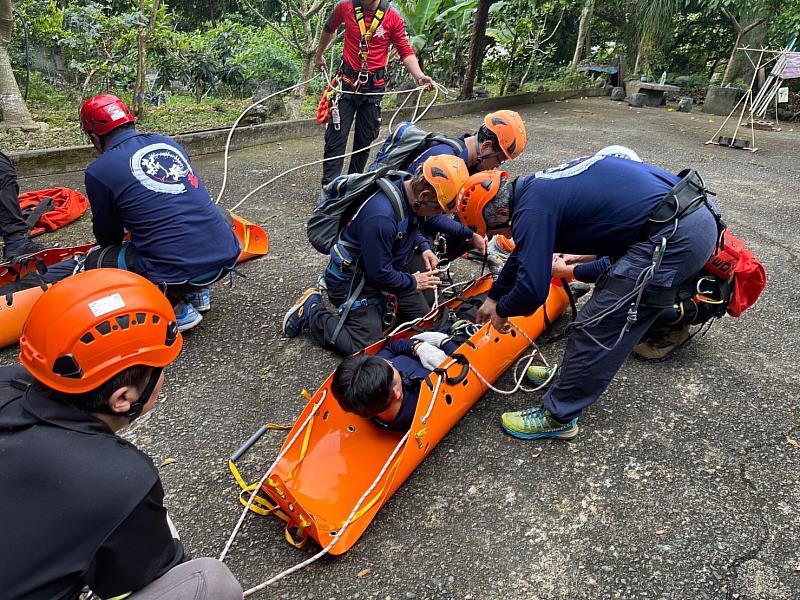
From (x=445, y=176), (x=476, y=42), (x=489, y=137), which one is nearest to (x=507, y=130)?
(x=489, y=137)

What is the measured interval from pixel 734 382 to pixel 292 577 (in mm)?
3097

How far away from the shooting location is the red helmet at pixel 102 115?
363 cm

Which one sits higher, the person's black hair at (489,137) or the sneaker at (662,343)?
the person's black hair at (489,137)

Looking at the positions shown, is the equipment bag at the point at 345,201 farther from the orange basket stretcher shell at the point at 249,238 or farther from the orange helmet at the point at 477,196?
the orange basket stretcher shell at the point at 249,238

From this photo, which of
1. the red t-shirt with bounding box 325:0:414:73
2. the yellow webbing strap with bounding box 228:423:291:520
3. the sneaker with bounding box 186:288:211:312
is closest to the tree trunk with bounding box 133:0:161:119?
the red t-shirt with bounding box 325:0:414:73

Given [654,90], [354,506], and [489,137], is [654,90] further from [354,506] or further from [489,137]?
[354,506]

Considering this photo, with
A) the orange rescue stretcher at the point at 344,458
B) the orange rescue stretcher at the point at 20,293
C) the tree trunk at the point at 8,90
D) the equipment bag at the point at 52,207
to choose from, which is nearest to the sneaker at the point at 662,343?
the orange rescue stretcher at the point at 344,458

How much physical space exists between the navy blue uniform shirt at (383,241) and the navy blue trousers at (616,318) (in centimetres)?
123

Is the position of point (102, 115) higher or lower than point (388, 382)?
higher

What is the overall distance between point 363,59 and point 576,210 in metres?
4.17

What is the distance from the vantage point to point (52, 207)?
18.4 ft

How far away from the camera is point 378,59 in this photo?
6086 mm

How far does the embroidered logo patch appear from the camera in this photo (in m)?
3.63

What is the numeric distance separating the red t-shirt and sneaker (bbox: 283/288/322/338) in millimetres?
3104
